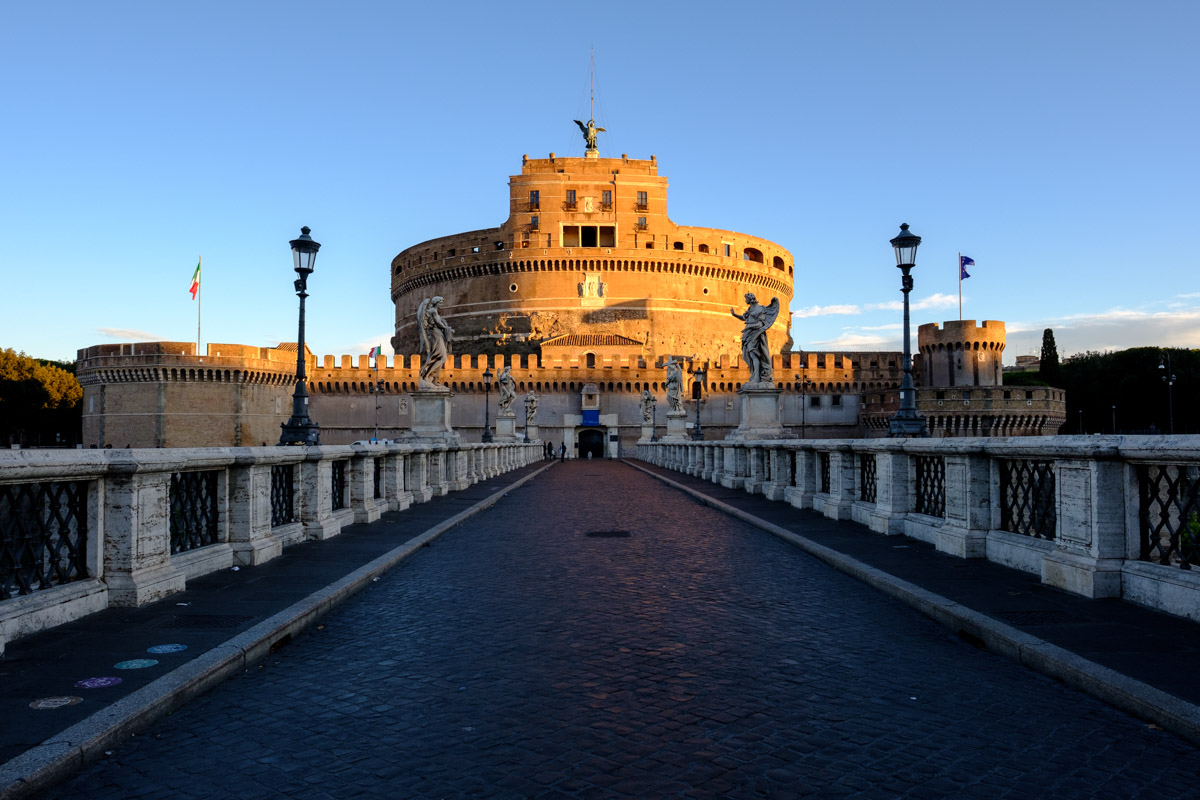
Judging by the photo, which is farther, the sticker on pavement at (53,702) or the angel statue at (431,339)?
the angel statue at (431,339)

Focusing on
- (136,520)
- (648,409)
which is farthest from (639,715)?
(648,409)

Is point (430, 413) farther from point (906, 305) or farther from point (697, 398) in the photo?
point (697, 398)

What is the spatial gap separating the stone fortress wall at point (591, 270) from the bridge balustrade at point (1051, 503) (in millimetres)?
70863

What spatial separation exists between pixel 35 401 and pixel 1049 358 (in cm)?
8960

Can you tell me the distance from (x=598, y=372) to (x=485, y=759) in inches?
2756

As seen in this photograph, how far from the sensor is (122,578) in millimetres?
6195

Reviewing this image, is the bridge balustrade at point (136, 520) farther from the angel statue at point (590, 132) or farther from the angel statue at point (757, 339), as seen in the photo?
the angel statue at point (590, 132)

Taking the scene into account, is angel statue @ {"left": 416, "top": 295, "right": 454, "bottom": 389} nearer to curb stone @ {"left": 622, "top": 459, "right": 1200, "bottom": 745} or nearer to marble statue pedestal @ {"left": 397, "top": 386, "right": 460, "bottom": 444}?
A: marble statue pedestal @ {"left": 397, "top": 386, "right": 460, "bottom": 444}

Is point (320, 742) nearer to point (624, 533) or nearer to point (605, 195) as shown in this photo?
point (624, 533)

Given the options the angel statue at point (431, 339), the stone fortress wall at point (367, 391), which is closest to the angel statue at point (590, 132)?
the stone fortress wall at point (367, 391)

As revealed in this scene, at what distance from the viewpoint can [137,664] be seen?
4785 mm

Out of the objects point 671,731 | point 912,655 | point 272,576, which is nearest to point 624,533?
point 272,576

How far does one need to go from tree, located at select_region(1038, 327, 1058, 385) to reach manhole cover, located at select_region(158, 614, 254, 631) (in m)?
90.9

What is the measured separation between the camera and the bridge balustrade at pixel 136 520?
5258mm
